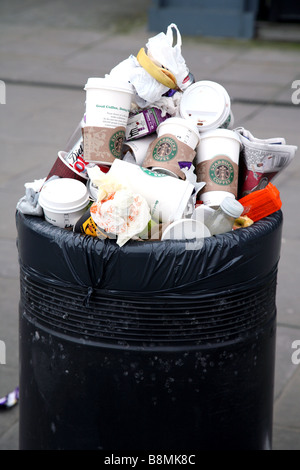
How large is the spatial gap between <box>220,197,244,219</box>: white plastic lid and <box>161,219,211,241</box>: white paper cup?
97 mm

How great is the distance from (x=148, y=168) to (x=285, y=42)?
9.84 m

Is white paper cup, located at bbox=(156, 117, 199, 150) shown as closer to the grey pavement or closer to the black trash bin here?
the black trash bin

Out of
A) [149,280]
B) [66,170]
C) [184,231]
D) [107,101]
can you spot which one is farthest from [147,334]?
[107,101]

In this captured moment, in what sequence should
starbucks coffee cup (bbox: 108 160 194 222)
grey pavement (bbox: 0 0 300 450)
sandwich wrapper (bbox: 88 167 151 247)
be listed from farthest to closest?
grey pavement (bbox: 0 0 300 450) < starbucks coffee cup (bbox: 108 160 194 222) < sandwich wrapper (bbox: 88 167 151 247)

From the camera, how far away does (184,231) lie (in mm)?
2262

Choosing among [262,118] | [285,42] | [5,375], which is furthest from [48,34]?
[5,375]

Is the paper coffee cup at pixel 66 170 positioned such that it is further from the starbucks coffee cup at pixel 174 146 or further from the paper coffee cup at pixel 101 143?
the starbucks coffee cup at pixel 174 146

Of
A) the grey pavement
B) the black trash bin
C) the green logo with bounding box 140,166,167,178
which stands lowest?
the grey pavement

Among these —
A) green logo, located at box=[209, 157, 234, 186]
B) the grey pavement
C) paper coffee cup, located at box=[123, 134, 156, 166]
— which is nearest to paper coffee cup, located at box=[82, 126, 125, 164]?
paper coffee cup, located at box=[123, 134, 156, 166]

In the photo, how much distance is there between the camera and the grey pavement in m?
3.88

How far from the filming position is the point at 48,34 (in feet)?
39.8

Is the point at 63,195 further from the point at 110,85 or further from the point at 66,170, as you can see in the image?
the point at 110,85

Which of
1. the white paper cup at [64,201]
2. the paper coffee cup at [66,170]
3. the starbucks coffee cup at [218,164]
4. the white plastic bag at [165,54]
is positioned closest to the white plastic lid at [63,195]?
the white paper cup at [64,201]
